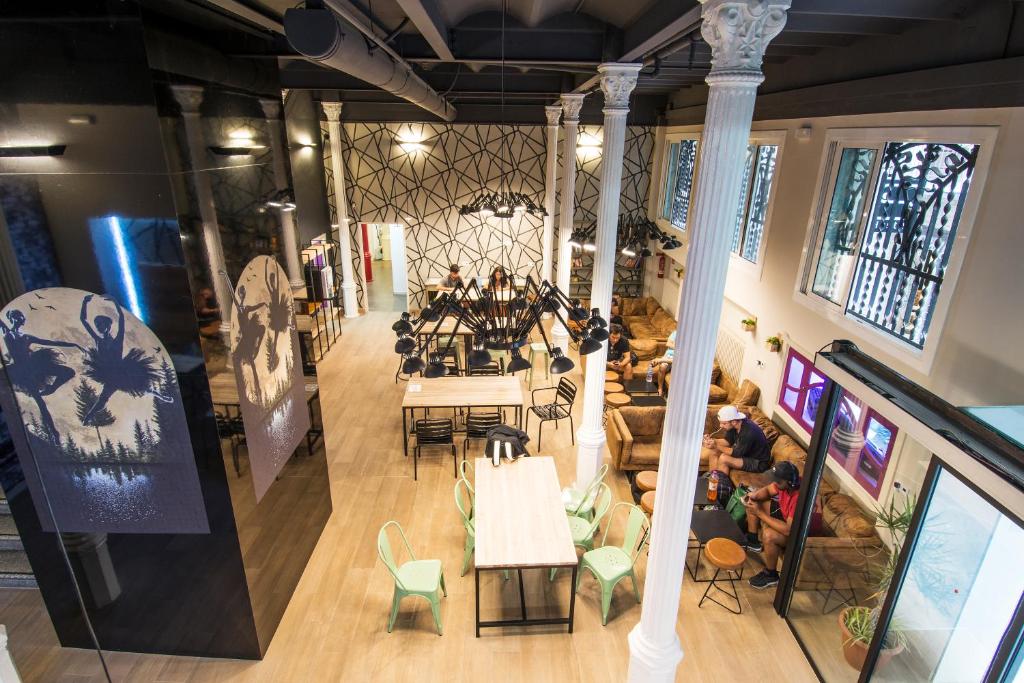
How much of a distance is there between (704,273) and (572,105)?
6104 millimetres

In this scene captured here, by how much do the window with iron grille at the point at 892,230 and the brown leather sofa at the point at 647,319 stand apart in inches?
178

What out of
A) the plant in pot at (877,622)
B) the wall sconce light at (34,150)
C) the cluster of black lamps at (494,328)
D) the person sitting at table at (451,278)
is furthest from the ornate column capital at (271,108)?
the person sitting at table at (451,278)

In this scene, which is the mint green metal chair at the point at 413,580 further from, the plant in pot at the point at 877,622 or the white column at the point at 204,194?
the plant in pot at the point at 877,622

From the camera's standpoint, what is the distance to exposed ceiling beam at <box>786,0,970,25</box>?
12.0 feet

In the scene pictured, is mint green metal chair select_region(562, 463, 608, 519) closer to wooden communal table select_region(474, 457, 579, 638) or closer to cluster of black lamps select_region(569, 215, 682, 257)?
wooden communal table select_region(474, 457, 579, 638)

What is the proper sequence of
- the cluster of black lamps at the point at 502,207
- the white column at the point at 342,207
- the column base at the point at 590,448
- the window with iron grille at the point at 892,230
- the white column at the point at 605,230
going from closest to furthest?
the window with iron grille at the point at 892,230 < the white column at the point at 605,230 < the column base at the point at 590,448 < the cluster of black lamps at the point at 502,207 < the white column at the point at 342,207

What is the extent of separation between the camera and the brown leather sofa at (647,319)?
11098 mm

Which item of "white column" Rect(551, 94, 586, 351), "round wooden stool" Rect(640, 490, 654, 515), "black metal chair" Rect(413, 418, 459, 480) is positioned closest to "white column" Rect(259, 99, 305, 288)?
"black metal chair" Rect(413, 418, 459, 480)

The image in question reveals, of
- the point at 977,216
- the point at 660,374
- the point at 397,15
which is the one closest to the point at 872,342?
the point at 977,216

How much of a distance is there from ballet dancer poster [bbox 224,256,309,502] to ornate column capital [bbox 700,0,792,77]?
3.43 meters

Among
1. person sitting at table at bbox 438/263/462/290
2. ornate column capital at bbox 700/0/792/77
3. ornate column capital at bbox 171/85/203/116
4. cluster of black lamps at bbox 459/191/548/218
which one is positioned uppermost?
ornate column capital at bbox 700/0/792/77

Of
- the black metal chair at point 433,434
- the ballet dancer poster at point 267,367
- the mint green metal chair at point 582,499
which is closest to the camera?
the ballet dancer poster at point 267,367

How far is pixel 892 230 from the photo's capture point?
16.7ft

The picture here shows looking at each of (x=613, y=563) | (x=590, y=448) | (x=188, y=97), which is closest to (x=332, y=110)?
(x=188, y=97)
